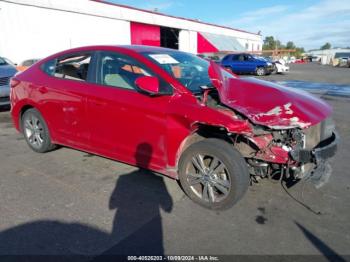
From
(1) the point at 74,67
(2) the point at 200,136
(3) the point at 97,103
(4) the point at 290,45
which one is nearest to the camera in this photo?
(2) the point at 200,136

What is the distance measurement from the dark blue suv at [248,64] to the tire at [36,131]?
20.5 metres

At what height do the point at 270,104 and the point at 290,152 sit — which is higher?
the point at 270,104

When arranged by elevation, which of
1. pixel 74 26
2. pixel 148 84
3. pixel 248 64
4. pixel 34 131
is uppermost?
pixel 74 26

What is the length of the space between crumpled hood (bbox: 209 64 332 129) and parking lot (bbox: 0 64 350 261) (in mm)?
951

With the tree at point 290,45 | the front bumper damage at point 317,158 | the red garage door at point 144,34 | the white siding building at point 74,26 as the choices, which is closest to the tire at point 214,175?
the front bumper damage at point 317,158

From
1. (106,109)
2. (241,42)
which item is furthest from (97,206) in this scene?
(241,42)

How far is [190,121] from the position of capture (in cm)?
333

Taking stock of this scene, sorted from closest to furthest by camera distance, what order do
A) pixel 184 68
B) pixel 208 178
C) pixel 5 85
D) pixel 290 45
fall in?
1. pixel 208 178
2. pixel 184 68
3. pixel 5 85
4. pixel 290 45

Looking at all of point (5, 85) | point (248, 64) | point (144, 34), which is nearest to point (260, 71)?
point (248, 64)

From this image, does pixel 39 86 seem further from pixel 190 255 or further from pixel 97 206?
pixel 190 255

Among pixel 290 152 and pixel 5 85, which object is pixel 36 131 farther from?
pixel 5 85

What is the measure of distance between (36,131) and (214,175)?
3.10m

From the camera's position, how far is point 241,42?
55.8 m

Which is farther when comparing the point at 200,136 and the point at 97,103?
the point at 97,103
